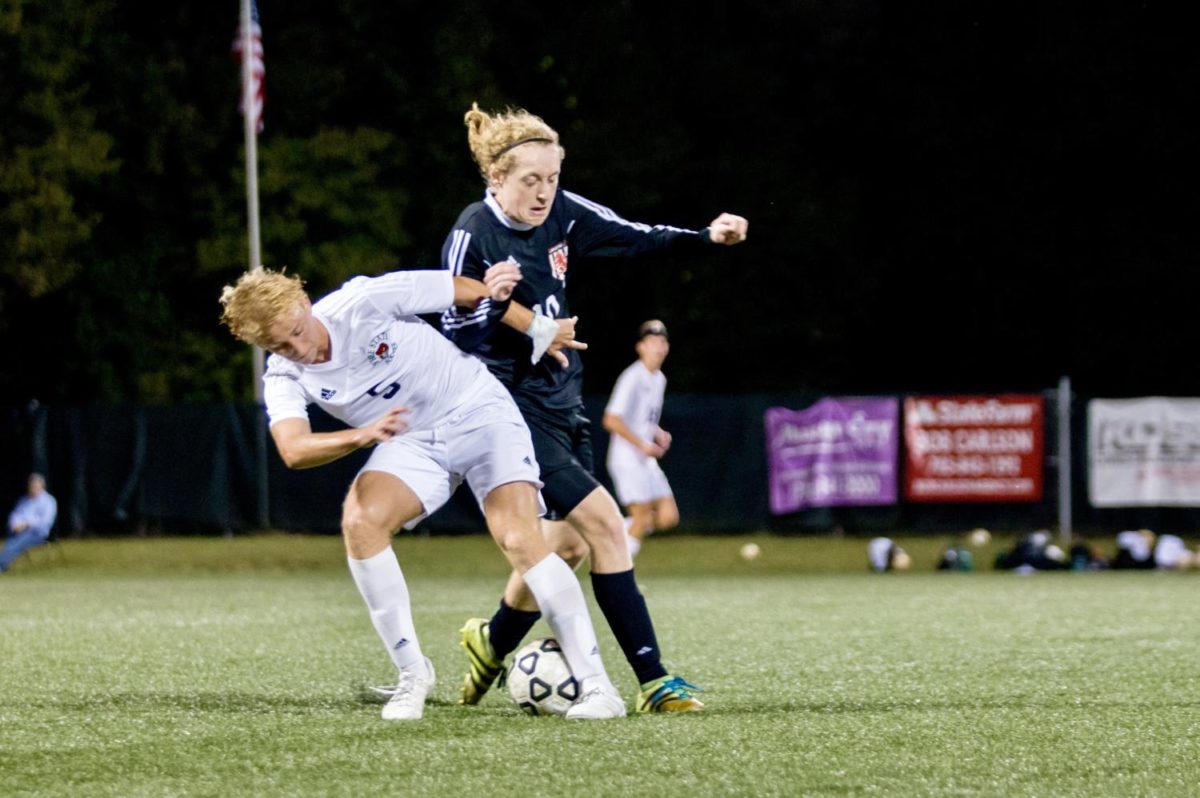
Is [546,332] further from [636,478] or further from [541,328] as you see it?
[636,478]

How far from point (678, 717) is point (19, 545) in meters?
14.7

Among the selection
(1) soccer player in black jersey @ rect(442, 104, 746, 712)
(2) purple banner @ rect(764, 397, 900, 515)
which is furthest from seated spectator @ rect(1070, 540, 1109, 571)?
(1) soccer player in black jersey @ rect(442, 104, 746, 712)

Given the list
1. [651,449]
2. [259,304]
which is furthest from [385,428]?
[651,449]

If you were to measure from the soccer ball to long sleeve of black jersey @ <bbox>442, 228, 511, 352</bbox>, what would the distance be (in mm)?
1127

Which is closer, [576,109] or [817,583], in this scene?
[817,583]

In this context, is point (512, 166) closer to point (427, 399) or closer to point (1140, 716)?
point (427, 399)

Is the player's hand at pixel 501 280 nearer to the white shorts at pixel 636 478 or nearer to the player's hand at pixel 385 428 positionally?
the player's hand at pixel 385 428

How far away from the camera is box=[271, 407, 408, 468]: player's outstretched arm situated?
5.83 meters

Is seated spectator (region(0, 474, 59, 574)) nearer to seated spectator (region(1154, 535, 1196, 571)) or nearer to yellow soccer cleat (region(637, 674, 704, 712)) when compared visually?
seated spectator (region(1154, 535, 1196, 571))

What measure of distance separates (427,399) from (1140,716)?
2694mm

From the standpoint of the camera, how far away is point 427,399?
6305mm

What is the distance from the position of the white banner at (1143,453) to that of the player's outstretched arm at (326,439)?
16.4m

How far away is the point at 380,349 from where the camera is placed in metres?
6.20

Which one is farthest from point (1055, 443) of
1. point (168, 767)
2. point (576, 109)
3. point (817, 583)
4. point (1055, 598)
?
point (576, 109)
